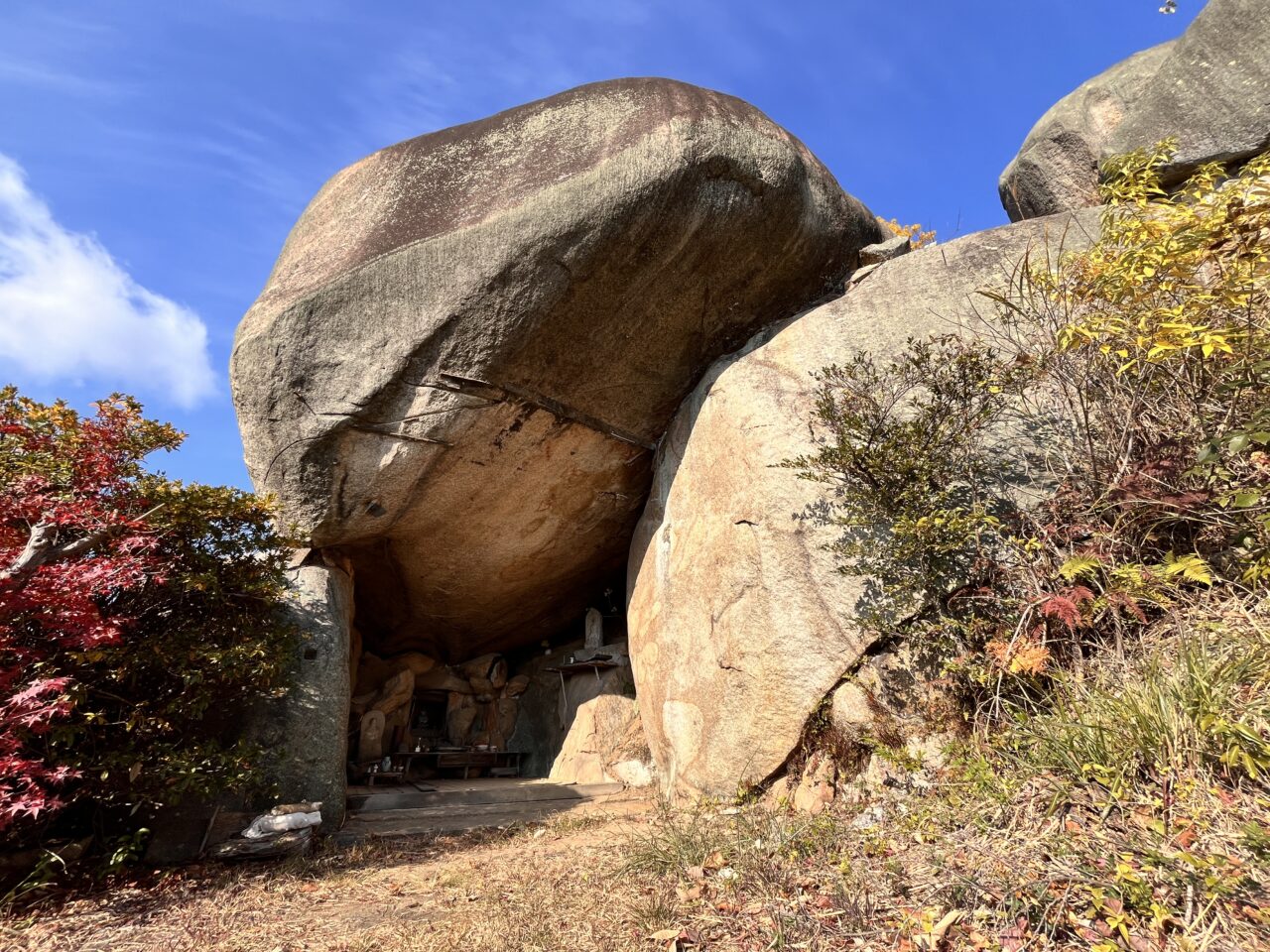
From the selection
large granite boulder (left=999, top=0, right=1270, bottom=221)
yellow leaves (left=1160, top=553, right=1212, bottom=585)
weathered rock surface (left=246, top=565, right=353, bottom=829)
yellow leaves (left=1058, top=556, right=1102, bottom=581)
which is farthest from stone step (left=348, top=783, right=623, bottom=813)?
large granite boulder (left=999, top=0, right=1270, bottom=221)

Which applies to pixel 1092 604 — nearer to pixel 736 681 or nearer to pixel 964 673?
pixel 964 673

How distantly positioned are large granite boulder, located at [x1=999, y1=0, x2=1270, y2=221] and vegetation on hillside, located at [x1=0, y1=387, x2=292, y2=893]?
31.1 ft

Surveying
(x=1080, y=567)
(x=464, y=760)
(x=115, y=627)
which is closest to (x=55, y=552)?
(x=115, y=627)

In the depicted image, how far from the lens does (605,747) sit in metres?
9.73

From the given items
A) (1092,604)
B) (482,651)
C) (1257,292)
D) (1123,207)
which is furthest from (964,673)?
(482,651)

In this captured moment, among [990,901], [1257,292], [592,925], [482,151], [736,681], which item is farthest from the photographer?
[482,151]

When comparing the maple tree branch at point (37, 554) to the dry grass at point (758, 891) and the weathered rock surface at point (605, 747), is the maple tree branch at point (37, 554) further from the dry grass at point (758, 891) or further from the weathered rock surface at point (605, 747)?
the weathered rock surface at point (605, 747)

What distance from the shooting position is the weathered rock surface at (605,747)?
9.12 metres

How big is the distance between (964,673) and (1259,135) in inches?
256

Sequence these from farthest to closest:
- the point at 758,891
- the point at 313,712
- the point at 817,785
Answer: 1. the point at 313,712
2. the point at 817,785
3. the point at 758,891

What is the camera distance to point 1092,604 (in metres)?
4.40

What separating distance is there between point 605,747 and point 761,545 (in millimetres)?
4907

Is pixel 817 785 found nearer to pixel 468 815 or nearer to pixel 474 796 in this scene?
pixel 468 815

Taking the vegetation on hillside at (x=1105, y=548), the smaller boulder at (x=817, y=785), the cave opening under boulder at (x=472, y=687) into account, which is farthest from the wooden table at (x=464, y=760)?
the vegetation on hillside at (x=1105, y=548)
